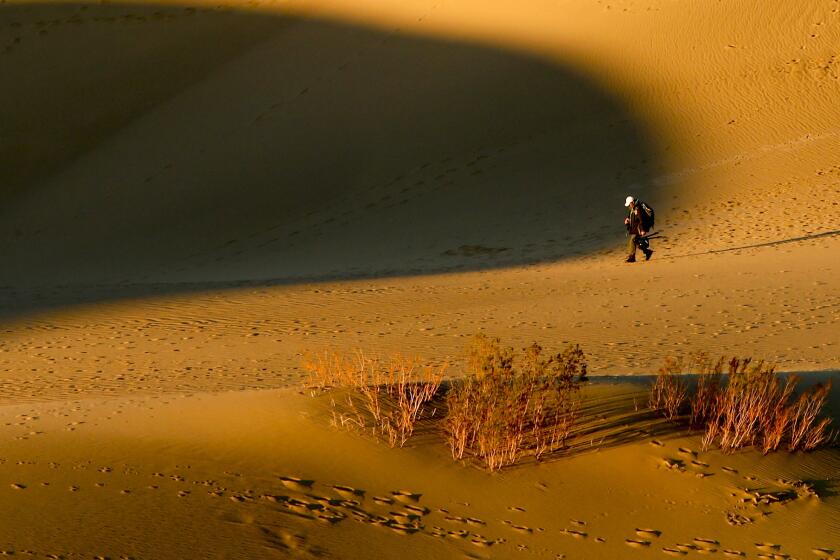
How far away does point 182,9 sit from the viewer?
113 ft

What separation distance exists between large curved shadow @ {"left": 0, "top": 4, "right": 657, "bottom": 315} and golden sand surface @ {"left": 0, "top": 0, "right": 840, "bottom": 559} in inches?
3.6

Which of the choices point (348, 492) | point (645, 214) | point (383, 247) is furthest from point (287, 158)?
point (348, 492)

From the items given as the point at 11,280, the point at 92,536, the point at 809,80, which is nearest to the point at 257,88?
the point at 11,280

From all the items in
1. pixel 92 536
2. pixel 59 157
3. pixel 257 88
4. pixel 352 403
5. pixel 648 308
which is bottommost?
pixel 92 536

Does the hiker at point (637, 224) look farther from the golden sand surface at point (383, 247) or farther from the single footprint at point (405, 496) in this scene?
the single footprint at point (405, 496)

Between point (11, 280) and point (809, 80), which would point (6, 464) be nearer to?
point (11, 280)

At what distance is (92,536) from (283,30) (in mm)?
28838

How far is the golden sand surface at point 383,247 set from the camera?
213 inches

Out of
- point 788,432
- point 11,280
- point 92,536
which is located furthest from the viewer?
point 11,280

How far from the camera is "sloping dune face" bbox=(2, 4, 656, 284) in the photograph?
814 inches

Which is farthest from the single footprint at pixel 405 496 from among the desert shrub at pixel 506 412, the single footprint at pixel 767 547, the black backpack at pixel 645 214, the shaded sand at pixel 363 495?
the black backpack at pixel 645 214

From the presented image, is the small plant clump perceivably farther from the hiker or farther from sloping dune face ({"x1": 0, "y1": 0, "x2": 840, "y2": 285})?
sloping dune face ({"x1": 0, "y1": 0, "x2": 840, "y2": 285})

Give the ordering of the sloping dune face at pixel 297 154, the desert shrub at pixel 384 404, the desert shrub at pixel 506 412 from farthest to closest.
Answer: the sloping dune face at pixel 297 154 → the desert shrub at pixel 384 404 → the desert shrub at pixel 506 412

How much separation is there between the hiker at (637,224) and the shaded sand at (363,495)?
9608 mm
